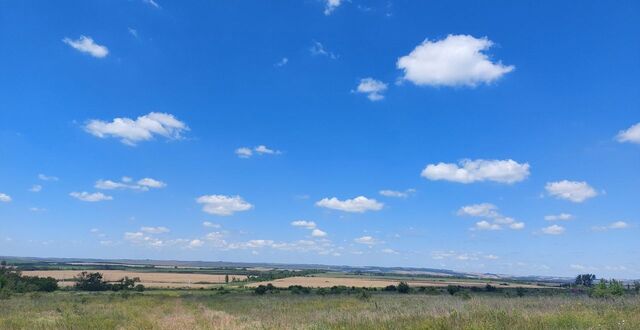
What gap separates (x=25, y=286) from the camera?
81500 mm

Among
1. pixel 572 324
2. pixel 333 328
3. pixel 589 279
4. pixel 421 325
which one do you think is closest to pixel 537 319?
pixel 572 324

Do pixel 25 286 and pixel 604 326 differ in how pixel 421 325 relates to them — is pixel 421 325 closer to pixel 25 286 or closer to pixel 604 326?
pixel 604 326

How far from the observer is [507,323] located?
632 inches

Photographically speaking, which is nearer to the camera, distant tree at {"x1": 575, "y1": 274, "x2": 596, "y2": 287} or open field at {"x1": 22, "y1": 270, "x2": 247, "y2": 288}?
open field at {"x1": 22, "y1": 270, "x2": 247, "y2": 288}

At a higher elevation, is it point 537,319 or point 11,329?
point 537,319

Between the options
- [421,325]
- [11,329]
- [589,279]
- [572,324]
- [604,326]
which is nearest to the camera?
[604,326]

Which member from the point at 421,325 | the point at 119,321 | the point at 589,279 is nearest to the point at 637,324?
the point at 421,325

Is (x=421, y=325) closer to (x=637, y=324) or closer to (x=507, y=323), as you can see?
(x=507, y=323)

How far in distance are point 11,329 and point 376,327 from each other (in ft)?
50.0

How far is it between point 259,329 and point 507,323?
342 inches

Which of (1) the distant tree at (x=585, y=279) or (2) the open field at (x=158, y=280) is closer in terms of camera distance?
(2) the open field at (x=158, y=280)

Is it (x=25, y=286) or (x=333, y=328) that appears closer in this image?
(x=333, y=328)

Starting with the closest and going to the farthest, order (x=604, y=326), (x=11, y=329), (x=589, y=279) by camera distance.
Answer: (x=604, y=326) → (x=11, y=329) → (x=589, y=279)

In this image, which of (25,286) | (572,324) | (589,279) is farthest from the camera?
(589,279)
